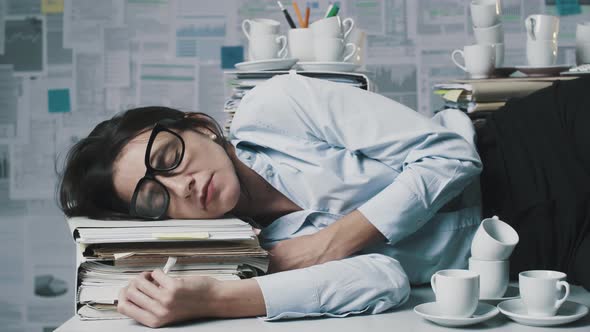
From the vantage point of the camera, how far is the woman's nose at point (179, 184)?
135 cm

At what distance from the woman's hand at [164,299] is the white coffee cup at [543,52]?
1.35 meters

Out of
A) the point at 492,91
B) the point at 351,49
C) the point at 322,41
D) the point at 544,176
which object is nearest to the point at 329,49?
the point at 322,41

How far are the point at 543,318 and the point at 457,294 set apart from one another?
134 mm

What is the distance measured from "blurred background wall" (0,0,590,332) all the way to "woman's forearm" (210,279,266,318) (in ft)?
5.46

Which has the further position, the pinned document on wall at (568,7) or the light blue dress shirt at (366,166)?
the pinned document on wall at (568,7)

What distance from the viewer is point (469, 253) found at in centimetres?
150

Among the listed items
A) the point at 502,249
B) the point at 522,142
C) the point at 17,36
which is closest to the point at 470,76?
the point at 522,142

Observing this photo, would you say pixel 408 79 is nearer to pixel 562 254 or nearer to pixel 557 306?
pixel 562 254

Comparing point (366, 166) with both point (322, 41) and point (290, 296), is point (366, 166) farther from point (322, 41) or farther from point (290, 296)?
point (322, 41)

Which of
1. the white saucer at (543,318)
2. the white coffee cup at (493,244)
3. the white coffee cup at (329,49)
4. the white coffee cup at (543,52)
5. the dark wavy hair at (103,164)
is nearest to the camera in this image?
the white saucer at (543,318)

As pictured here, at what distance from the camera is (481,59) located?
2084 mm

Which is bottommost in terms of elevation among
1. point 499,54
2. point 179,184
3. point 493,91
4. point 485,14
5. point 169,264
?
point 169,264

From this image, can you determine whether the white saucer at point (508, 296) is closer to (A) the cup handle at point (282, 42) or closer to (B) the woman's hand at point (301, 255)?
(B) the woman's hand at point (301, 255)


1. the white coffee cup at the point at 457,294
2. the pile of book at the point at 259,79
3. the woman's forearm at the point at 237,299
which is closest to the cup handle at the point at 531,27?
the pile of book at the point at 259,79
